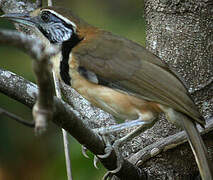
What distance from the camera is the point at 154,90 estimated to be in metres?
3.15

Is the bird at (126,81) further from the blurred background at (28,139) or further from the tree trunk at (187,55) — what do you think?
the blurred background at (28,139)

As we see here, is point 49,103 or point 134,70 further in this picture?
point 134,70

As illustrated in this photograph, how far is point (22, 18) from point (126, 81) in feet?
2.99

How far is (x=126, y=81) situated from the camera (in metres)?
3.24

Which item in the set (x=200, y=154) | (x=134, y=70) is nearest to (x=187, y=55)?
(x=134, y=70)

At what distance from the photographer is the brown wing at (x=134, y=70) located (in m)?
3.10

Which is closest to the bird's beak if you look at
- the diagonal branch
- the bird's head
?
the bird's head

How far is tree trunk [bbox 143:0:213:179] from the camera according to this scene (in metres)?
3.25

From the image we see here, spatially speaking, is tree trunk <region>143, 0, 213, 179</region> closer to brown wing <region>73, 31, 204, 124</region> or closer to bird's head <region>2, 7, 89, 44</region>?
brown wing <region>73, 31, 204, 124</region>

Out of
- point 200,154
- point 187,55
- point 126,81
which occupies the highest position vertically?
point 187,55

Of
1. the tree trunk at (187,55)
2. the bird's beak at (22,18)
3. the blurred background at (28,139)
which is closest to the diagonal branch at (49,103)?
the tree trunk at (187,55)

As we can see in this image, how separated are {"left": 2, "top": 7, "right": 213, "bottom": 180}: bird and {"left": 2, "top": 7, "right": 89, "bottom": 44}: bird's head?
0.03ft

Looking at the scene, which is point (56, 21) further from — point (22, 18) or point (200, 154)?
point (200, 154)

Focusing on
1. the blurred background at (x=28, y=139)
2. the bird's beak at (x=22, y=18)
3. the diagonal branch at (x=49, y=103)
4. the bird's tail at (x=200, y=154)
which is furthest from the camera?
the blurred background at (x=28, y=139)
